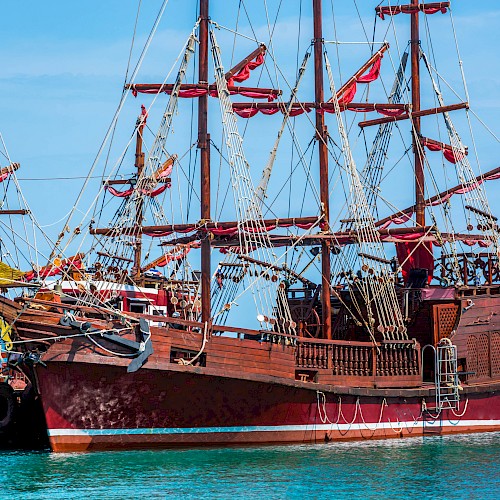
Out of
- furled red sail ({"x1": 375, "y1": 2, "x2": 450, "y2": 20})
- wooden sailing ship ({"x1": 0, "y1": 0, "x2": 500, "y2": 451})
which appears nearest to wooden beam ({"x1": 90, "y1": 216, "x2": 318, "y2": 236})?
wooden sailing ship ({"x1": 0, "y1": 0, "x2": 500, "y2": 451})

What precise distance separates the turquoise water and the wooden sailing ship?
92 centimetres

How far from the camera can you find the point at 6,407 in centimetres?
3166

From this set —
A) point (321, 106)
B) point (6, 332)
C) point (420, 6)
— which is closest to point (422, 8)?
point (420, 6)

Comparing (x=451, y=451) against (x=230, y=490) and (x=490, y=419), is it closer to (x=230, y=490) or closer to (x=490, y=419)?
(x=490, y=419)

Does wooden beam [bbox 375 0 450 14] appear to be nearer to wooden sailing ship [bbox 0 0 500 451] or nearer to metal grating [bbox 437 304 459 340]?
wooden sailing ship [bbox 0 0 500 451]

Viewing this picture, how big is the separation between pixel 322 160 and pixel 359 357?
6249 mm

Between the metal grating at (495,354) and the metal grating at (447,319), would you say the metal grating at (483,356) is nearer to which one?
the metal grating at (495,354)

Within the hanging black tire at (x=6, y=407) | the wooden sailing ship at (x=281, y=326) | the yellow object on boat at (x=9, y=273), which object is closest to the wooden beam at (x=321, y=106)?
the wooden sailing ship at (x=281, y=326)

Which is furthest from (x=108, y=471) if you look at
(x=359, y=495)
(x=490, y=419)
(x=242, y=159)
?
(x=490, y=419)

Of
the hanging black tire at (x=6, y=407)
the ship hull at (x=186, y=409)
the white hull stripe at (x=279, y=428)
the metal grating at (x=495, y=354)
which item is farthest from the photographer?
the metal grating at (x=495, y=354)

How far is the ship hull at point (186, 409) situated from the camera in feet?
87.7

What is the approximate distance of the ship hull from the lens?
26.7 m

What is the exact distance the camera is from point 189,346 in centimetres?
2759

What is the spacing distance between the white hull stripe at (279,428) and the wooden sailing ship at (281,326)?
0.03 meters
